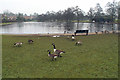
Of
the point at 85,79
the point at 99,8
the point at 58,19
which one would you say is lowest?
the point at 85,79

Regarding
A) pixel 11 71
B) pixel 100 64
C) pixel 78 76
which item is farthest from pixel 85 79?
pixel 11 71

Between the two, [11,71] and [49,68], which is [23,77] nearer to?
[11,71]

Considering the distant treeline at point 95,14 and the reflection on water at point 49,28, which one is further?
the distant treeline at point 95,14

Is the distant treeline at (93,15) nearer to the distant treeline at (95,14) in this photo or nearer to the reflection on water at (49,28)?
the distant treeline at (95,14)

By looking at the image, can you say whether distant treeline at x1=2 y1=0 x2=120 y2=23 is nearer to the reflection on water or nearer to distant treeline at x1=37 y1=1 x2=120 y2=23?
distant treeline at x1=37 y1=1 x2=120 y2=23

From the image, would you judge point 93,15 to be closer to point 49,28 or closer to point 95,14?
point 95,14

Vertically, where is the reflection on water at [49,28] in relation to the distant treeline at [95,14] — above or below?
below

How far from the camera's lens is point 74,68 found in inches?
398

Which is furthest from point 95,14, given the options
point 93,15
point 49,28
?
point 49,28

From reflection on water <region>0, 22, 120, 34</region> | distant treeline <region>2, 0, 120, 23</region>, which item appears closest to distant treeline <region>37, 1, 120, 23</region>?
distant treeline <region>2, 0, 120, 23</region>

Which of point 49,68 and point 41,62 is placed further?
point 41,62

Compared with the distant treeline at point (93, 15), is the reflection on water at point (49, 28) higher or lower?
lower

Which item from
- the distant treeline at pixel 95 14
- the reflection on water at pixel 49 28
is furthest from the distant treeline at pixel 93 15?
the reflection on water at pixel 49 28

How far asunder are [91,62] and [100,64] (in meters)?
0.86
